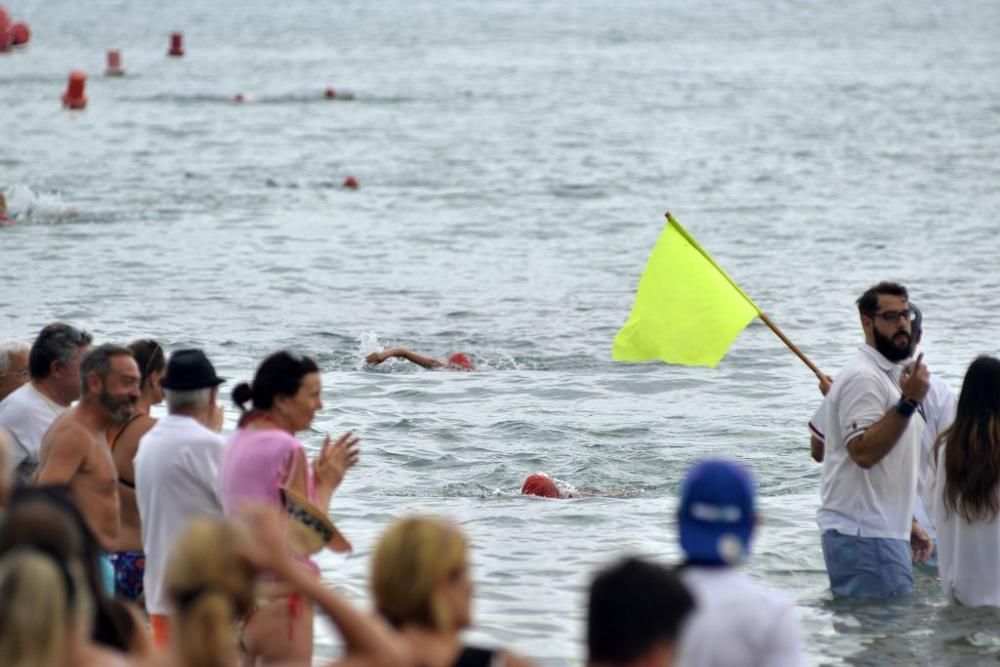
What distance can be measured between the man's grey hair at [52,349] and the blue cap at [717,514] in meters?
4.38

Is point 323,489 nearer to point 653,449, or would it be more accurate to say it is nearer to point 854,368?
point 854,368

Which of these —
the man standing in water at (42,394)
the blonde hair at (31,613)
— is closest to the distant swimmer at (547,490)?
the man standing in water at (42,394)

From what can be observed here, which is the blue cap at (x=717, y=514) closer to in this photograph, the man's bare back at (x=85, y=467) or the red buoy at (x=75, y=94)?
the man's bare back at (x=85, y=467)

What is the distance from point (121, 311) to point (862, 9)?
110m

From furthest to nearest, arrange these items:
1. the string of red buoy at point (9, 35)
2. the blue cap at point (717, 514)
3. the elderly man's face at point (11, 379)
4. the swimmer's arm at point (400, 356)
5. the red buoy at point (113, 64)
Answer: the red buoy at point (113, 64) → the string of red buoy at point (9, 35) → the swimmer's arm at point (400, 356) → the elderly man's face at point (11, 379) → the blue cap at point (717, 514)

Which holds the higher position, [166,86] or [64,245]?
[166,86]

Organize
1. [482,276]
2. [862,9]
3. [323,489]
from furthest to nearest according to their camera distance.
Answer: [862,9] → [482,276] → [323,489]

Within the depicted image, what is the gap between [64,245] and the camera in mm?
27469

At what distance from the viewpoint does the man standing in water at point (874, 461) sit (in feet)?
28.5

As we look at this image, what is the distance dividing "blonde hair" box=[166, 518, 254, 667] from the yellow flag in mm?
6070

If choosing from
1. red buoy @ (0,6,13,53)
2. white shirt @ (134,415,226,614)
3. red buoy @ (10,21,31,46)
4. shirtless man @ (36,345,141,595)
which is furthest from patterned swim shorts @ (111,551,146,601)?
red buoy @ (0,6,13,53)

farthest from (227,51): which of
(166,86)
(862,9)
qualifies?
(862,9)

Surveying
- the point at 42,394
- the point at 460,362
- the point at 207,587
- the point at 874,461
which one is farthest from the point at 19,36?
A: the point at 207,587

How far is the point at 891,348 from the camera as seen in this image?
8875 millimetres
